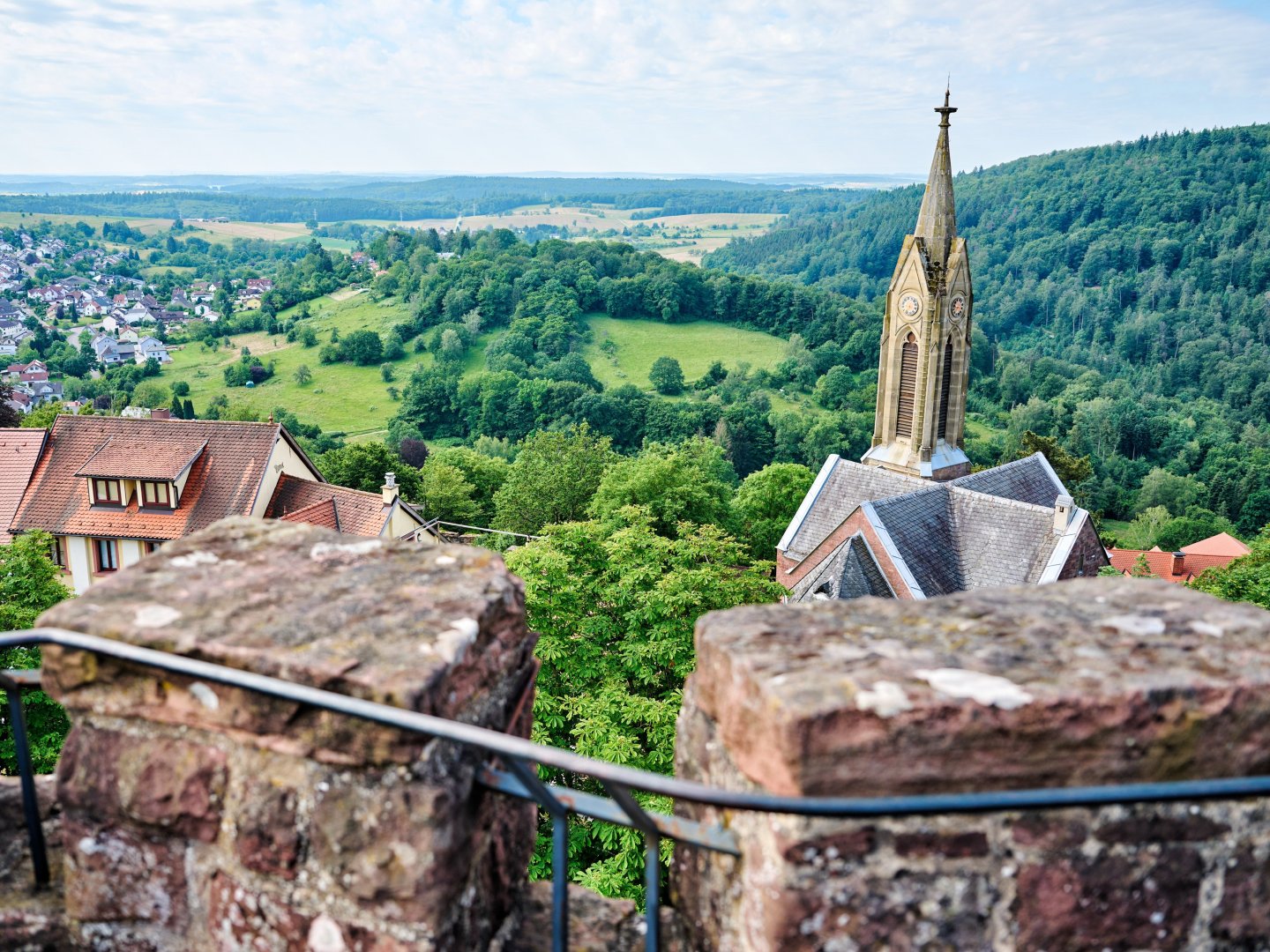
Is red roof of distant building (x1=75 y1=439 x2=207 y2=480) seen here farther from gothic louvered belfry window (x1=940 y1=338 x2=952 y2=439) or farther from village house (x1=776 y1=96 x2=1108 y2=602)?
gothic louvered belfry window (x1=940 y1=338 x2=952 y2=439)

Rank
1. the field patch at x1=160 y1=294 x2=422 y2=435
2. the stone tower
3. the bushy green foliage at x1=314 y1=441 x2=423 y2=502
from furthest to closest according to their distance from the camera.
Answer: the field patch at x1=160 y1=294 x2=422 y2=435
the bushy green foliage at x1=314 y1=441 x2=423 y2=502
the stone tower

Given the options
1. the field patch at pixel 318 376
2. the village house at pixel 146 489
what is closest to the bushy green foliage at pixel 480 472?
the village house at pixel 146 489

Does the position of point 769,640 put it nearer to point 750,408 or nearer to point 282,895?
point 282,895

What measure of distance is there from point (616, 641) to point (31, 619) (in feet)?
36.3

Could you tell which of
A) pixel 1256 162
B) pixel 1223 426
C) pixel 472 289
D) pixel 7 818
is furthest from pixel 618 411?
pixel 1256 162

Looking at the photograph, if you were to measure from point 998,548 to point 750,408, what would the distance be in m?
62.0

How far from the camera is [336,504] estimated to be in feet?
99.6

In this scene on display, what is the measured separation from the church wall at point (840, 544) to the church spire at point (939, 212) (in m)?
14.4

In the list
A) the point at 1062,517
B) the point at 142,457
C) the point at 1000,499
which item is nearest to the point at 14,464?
the point at 142,457

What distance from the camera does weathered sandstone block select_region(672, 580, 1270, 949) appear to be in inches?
85.5

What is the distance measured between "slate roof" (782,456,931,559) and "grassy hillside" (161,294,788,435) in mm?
62232

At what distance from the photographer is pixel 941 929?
88.2 inches

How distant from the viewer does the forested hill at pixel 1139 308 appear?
312ft

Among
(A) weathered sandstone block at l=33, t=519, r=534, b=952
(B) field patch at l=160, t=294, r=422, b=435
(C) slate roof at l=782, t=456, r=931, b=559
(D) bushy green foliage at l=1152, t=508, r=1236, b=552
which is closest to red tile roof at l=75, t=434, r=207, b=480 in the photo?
(C) slate roof at l=782, t=456, r=931, b=559
